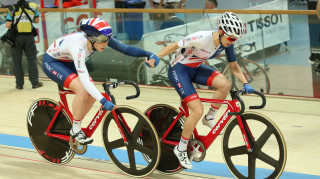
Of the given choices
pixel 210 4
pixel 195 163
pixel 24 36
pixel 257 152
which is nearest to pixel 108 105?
pixel 257 152

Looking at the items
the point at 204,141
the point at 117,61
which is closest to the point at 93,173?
the point at 204,141

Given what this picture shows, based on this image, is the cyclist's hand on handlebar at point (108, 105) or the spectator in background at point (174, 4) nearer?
the cyclist's hand on handlebar at point (108, 105)

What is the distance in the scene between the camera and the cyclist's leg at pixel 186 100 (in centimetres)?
484

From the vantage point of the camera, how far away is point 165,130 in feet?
17.2

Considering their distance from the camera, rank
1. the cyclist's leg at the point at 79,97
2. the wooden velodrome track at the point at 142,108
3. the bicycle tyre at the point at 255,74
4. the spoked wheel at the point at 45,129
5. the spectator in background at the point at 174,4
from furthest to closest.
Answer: the spectator in background at the point at 174,4 → the bicycle tyre at the point at 255,74 → the spoked wheel at the point at 45,129 → the wooden velodrome track at the point at 142,108 → the cyclist's leg at the point at 79,97

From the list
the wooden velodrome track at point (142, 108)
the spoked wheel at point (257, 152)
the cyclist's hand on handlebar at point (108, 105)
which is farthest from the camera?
the wooden velodrome track at point (142, 108)

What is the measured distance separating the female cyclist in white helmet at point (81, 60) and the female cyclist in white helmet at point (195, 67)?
9.4 inches

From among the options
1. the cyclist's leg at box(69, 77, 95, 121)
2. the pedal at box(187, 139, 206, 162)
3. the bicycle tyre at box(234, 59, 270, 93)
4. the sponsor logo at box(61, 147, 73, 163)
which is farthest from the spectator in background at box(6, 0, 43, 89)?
the pedal at box(187, 139, 206, 162)

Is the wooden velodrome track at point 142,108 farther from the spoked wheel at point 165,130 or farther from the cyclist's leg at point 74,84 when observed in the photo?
the cyclist's leg at point 74,84

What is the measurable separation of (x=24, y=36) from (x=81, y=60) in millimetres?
4459

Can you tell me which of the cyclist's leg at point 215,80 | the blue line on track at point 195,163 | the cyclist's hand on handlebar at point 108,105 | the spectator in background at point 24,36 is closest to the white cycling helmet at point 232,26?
the cyclist's leg at point 215,80

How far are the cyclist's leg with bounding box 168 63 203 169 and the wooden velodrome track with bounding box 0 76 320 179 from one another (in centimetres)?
35

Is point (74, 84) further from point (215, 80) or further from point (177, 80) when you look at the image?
point (215, 80)

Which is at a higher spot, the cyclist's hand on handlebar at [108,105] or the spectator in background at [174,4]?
the spectator in background at [174,4]
